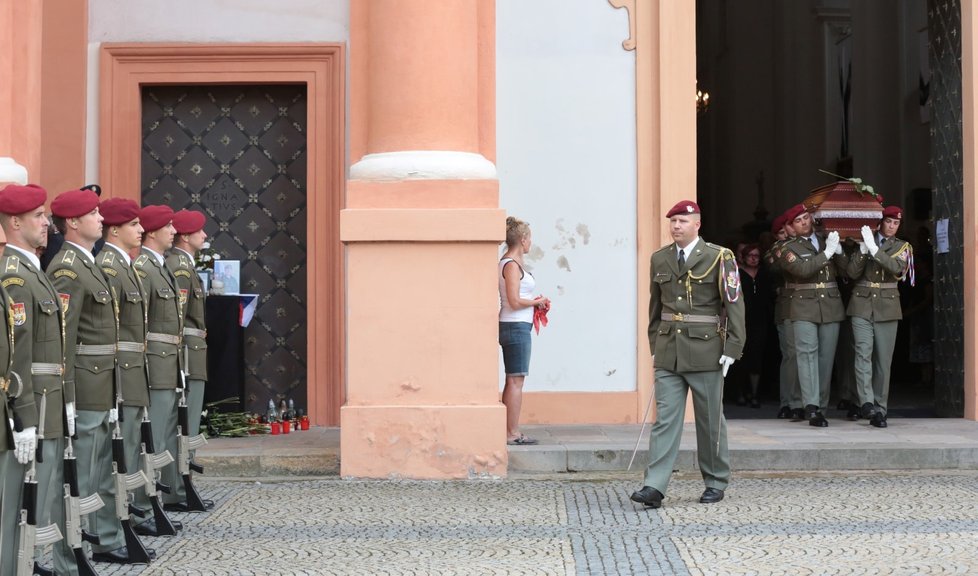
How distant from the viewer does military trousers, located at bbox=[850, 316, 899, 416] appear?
12.0m

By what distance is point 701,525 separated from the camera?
7965 mm

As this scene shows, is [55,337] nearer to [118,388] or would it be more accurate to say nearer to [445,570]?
[118,388]

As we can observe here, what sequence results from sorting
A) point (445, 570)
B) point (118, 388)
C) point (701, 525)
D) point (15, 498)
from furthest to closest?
point (701, 525) → point (118, 388) → point (445, 570) → point (15, 498)

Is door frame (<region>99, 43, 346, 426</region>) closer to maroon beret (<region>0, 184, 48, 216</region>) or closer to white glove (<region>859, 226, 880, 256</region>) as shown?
white glove (<region>859, 226, 880, 256</region>)

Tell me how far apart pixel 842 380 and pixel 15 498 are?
361 inches

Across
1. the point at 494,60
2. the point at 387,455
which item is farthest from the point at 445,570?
the point at 494,60

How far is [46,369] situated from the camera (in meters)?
6.10

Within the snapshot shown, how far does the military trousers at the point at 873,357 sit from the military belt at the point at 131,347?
6.59 meters

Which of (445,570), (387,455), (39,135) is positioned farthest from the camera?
(39,135)

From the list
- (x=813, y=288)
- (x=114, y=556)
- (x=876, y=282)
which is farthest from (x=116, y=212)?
(x=876, y=282)

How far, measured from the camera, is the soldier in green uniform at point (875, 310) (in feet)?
39.4

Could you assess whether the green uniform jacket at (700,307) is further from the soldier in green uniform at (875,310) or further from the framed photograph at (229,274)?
the framed photograph at (229,274)

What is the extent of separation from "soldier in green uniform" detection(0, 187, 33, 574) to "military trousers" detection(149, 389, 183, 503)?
7.44ft

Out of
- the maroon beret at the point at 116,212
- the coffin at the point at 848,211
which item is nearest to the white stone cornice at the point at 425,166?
the maroon beret at the point at 116,212
